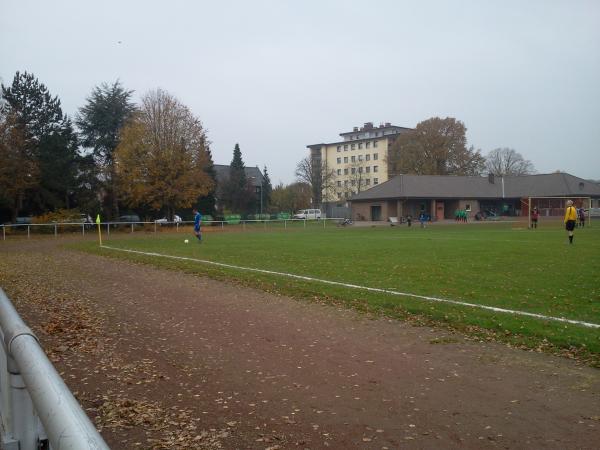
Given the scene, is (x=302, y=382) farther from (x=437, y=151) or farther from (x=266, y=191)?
(x=266, y=191)

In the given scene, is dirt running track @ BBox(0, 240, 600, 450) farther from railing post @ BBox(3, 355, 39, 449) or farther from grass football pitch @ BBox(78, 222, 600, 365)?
railing post @ BBox(3, 355, 39, 449)

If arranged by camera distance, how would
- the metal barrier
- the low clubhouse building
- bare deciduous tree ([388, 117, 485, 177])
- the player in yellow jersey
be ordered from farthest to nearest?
1. bare deciduous tree ([388, 117, 485, 177])
2. the low clubhouse building
3. the player in yellow jersey
4. the metal barrier

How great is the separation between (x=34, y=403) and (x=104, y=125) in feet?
193

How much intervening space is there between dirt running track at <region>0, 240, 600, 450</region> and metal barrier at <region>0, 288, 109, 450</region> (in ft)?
6.39

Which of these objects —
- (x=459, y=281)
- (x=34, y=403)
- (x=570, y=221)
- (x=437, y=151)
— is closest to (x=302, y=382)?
(x=34, y=403)

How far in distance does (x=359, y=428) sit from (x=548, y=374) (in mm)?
2879

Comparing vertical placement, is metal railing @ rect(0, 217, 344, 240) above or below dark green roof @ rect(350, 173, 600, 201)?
below

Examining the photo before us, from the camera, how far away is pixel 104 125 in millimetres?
55969

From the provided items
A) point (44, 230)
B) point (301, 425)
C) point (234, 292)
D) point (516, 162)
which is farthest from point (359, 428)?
point (516, 162)

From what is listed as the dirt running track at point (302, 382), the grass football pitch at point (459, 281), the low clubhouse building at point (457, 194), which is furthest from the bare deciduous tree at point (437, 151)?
the dirt running track at point (302, 382)

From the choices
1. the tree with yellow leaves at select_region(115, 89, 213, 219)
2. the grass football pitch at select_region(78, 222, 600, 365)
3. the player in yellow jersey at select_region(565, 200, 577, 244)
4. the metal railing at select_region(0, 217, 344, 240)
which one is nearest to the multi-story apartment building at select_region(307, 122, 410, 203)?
the metal railing at select_region(0, 217, 344, 240)

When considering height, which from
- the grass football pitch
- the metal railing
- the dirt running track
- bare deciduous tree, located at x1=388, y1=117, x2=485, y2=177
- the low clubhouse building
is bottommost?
the dirt running track

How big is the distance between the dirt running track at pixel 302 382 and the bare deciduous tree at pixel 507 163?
321ft

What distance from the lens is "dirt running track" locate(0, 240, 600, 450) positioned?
179 inches
